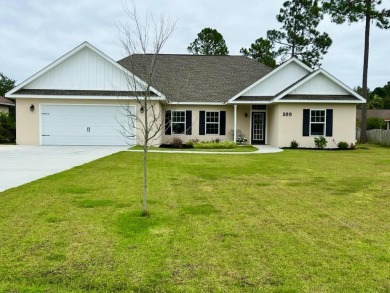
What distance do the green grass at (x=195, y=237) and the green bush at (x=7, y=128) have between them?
16.9 m

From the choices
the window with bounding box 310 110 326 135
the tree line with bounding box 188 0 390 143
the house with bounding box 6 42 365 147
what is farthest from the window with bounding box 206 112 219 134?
the tree line with bounding box 188 0 390 143

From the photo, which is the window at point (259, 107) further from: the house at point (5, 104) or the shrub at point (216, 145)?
the house at point (5, 104)

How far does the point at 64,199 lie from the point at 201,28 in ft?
121

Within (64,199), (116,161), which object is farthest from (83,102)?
(64,199)

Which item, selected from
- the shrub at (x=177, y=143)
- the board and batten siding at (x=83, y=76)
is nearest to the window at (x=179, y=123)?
the shrub at (x=177, y=143)

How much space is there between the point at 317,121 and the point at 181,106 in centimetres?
832

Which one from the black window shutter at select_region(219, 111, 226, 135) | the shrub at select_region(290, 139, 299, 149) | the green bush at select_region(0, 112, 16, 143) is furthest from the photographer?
the black window shutter at select_region(219, 111, 226, 135)

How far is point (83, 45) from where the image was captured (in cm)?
2052

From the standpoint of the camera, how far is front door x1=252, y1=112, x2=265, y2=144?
24.4 metres

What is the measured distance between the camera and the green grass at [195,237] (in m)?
3.60

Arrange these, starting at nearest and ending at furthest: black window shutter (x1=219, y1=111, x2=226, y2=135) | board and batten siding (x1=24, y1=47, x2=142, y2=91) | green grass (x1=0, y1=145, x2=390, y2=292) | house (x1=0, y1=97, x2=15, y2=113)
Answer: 1. green grass (x1=0, y1=145, x2=390, y2=292)
2. board and batten siding (x1=24, y1=47, x2=142, y2=91)
3. black window shutter (x1=219, y1=111, x2=226, y2=135)
4. house (x1=0, y1=97, x2=15, y2=113)

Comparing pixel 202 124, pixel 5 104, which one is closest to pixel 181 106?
pixel 202 124

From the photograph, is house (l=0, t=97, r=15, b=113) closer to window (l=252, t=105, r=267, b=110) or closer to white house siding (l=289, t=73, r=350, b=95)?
window (l=252, t=105, r=267, b=110)

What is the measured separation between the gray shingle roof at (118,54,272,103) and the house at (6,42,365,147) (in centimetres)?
22
